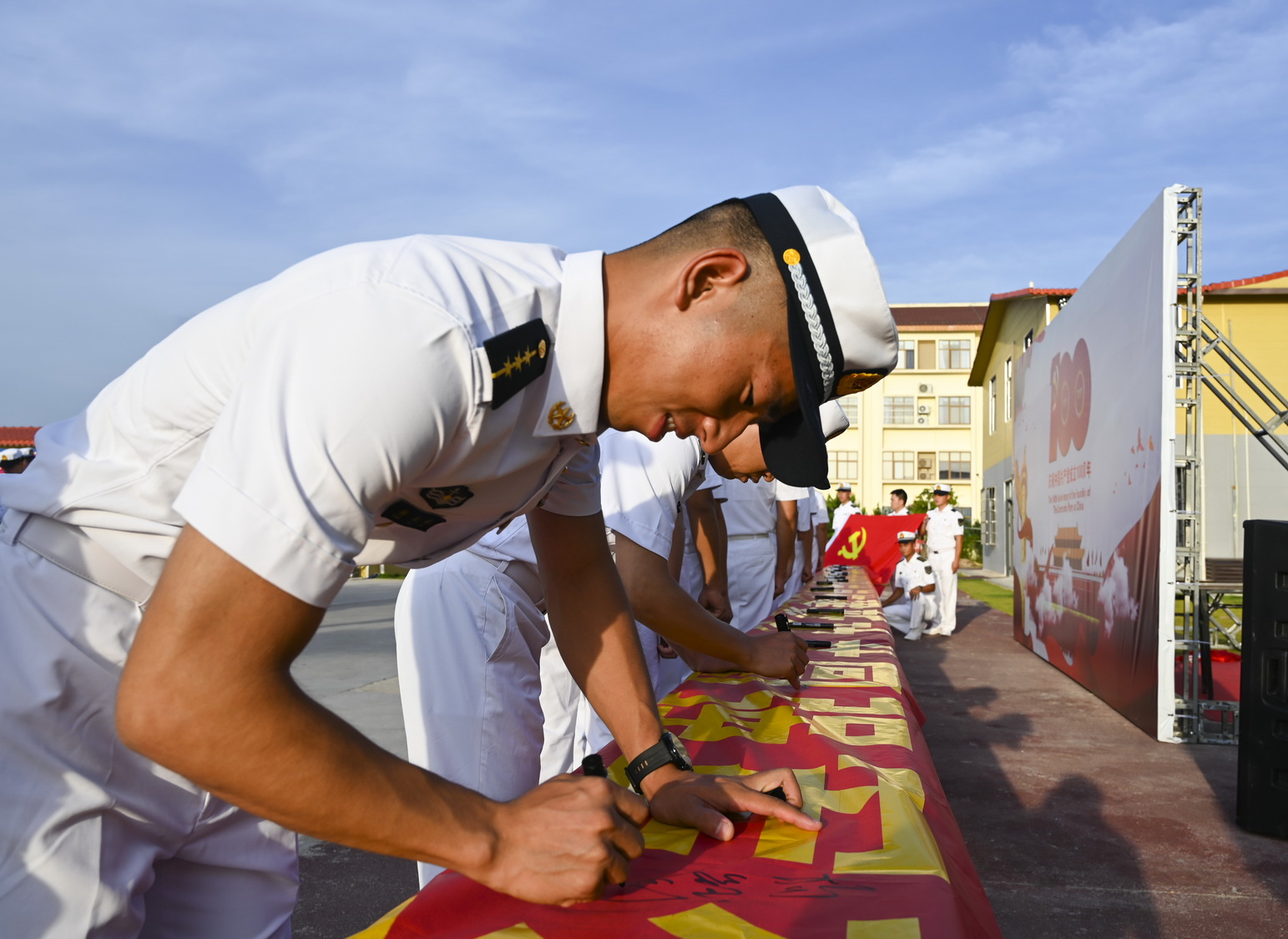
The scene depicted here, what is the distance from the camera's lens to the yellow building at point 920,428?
42438 mm

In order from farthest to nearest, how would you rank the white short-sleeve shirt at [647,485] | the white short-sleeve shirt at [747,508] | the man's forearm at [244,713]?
the white short-sleeve shirt at [747,508] → the white short-sleeve shirt at [647,485] → the man's forearm at [244,713]

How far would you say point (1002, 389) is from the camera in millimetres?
24641

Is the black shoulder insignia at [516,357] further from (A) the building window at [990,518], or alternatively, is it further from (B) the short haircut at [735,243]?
(A) the building window at [990,518]

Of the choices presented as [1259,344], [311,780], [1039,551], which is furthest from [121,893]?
[1259,344]

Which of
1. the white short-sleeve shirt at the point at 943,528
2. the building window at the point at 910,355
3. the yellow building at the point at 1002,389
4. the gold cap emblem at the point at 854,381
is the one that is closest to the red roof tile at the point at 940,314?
the building window at the point at 910,355

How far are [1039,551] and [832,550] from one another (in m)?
3.45

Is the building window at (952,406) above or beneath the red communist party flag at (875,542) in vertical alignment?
above

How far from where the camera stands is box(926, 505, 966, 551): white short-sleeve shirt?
12.0 metres

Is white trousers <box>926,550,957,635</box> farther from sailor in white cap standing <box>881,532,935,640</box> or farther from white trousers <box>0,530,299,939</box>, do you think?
white trousers <box>0,530,299,939</box>

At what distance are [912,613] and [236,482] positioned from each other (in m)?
10.9

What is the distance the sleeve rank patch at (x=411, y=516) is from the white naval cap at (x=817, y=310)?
1.53ft

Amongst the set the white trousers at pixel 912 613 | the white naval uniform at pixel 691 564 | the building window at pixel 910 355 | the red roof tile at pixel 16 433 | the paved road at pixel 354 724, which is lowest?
the paved road at pixel 354 724

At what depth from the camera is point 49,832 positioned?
1.05 m

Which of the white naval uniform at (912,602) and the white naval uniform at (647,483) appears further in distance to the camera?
the white naval uniform at (912,602)
